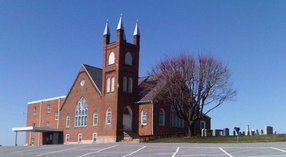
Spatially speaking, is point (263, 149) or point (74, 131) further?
point (74, 131)

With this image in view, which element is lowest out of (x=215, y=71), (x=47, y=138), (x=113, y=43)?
(x=47, y=138)

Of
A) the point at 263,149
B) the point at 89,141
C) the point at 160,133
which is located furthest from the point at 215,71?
the point at 263,149

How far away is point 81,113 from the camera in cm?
6300

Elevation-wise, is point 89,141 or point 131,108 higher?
point 131,108

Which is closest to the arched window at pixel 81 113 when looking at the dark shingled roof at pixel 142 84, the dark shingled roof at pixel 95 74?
the dark shingled roof at pixel 95 74

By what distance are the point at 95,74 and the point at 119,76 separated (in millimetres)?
7977

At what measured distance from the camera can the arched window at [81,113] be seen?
204 ft

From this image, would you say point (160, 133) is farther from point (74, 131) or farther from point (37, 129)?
point (37, 129)

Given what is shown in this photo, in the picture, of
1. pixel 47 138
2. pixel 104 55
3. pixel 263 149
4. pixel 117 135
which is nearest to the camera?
pixel 263 149

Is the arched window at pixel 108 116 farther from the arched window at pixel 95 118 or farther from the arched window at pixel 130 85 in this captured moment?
the arched window at pixel 130 85

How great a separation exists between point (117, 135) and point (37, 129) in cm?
1426

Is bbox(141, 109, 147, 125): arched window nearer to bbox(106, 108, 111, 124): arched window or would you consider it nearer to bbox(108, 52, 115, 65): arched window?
bbox(106, 108, 111, 124): arched window

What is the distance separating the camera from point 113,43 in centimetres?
5788

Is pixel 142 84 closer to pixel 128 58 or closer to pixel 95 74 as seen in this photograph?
pixel 128 58
